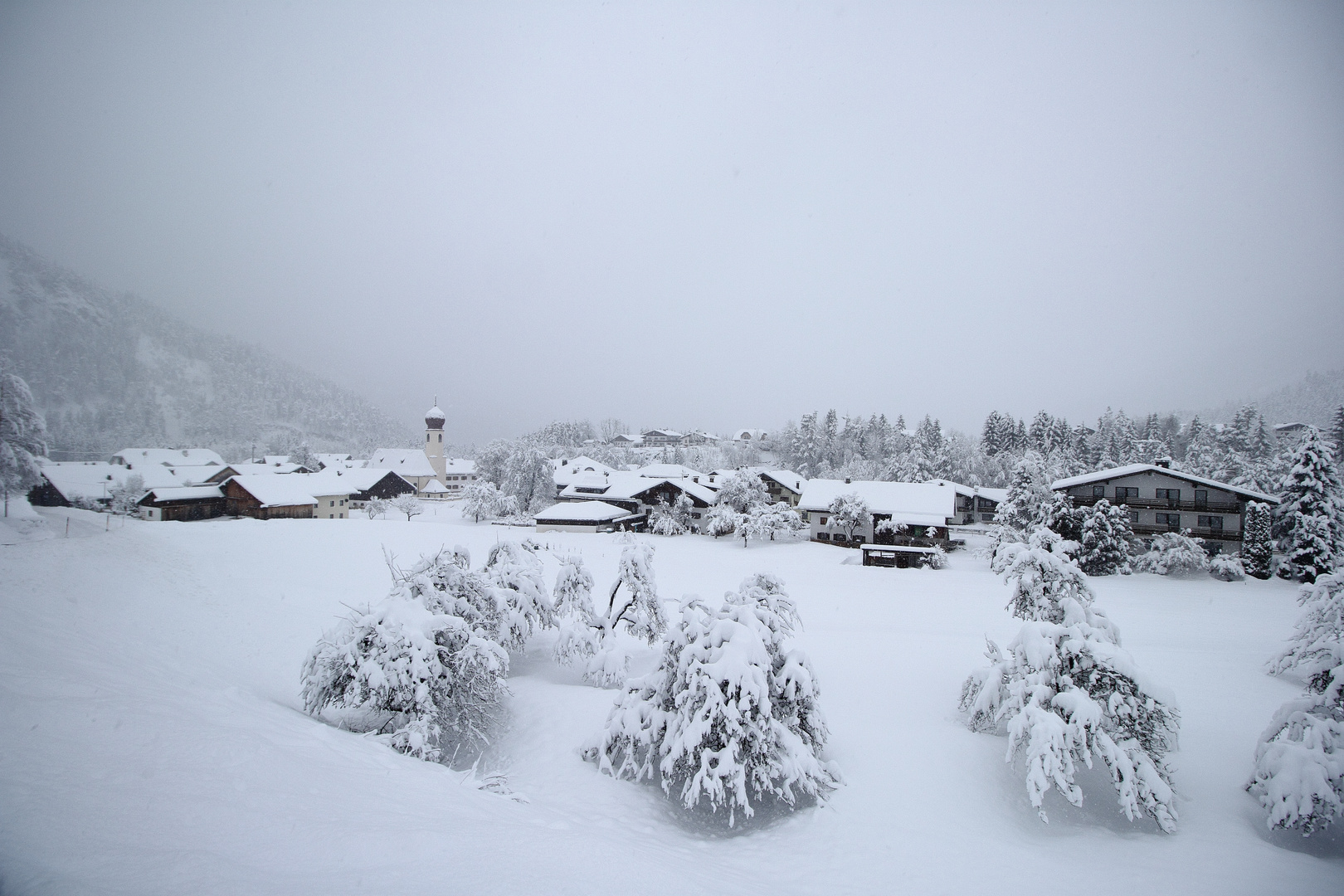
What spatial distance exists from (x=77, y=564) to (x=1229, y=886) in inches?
1174

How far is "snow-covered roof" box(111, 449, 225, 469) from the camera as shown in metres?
48.2

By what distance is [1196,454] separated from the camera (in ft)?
190

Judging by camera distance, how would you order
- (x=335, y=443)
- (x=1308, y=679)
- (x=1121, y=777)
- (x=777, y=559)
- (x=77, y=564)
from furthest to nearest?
(x=335, y=443), (x=777, y=559), (x=77, y=564), (x=1308, y=679), (x=1121, y=777)

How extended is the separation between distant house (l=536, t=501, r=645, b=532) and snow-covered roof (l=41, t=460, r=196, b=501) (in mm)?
29321

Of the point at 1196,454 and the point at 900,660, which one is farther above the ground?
the point at 1196,454

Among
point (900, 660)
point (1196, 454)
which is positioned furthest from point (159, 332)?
point (1196, 454)

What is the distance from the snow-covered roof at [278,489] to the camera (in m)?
43.6

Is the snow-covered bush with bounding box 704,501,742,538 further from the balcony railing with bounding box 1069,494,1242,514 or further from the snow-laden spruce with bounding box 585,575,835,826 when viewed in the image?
the snow-laden spruce with bounding box 585,575,835,826

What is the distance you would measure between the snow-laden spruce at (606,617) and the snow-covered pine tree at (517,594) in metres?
0.69

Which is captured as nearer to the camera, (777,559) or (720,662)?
(720,662)

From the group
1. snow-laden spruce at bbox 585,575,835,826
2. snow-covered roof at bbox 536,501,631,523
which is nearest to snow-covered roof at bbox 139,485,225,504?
snow-covered roof at bbox 536,501,631,523

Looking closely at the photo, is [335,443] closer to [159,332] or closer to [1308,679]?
[159,332]

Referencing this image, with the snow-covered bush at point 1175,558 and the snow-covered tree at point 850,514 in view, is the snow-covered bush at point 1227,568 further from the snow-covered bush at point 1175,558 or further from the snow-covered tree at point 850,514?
the snow-covered tree at point 850,514

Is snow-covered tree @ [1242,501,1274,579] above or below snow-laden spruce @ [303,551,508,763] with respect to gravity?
above
